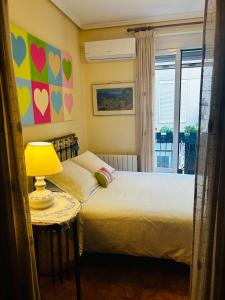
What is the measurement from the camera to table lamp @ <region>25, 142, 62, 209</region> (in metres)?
1.77

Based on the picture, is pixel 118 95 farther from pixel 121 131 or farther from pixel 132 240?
pixel 132 240

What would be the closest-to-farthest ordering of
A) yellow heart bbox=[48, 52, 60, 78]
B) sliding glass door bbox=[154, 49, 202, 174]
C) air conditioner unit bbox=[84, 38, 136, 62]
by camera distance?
yellow heart bbox=[48, 52, 60, 78], air conditioner unit bbox=[84, 38, 136, 62], sliding glass door bbox=[154, 49, 202, 174]

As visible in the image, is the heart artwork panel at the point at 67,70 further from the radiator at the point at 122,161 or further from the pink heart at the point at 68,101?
the radiator at the point at 122,161

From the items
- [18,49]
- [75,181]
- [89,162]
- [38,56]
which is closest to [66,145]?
[89,162]

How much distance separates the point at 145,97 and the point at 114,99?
1.67 feet

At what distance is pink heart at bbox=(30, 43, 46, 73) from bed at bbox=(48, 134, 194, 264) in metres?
1.48

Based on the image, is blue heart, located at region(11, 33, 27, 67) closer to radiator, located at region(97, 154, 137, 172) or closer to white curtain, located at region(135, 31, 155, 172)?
white curtain, located at region(135, 31, 155, 172)

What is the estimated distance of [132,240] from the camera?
6.94 ft

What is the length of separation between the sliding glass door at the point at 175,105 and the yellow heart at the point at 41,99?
1.82m

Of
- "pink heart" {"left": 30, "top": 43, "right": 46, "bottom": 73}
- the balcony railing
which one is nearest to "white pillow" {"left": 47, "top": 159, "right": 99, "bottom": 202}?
"pink heart" {"left": 30, "top": 43, "right": 46, "bottom": 73}

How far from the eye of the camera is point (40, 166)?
1.77 m

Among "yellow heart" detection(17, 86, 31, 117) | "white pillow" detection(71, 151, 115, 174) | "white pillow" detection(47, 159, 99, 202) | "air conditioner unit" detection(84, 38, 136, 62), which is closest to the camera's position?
"yellow heart" detection(17, 86, 31, 117)

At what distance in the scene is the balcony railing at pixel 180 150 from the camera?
3910 mm

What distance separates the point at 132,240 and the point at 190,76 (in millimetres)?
2658
